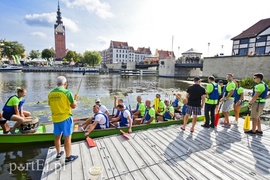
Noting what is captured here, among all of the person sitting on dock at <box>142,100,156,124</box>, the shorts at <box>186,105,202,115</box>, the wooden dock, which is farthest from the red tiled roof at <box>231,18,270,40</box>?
the shorts at <box>186,105,202,115</box>

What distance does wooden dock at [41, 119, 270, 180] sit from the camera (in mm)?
3600

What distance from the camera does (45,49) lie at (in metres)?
84.2

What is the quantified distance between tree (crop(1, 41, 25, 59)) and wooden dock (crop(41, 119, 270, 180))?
8577cm

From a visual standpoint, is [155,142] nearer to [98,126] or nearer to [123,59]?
[98,126]

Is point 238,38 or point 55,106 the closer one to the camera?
point 55,106

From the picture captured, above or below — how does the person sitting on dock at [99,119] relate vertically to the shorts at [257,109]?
below

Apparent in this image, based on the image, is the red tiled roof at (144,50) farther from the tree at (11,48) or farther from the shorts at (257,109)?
the shorts at (257,109)

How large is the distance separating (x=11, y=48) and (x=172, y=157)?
88199mm

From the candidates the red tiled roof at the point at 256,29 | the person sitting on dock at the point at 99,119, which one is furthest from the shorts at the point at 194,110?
the red tiled roof at the point at 256,29

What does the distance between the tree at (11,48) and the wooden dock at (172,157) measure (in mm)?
85767

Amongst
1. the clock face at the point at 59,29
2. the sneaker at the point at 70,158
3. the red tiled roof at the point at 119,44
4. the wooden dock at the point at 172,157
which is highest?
the clock face at the point at 59,29

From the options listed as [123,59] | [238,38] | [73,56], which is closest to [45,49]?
[73,56]

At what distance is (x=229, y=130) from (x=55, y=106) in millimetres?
6253

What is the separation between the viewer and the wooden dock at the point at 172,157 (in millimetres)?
3600
